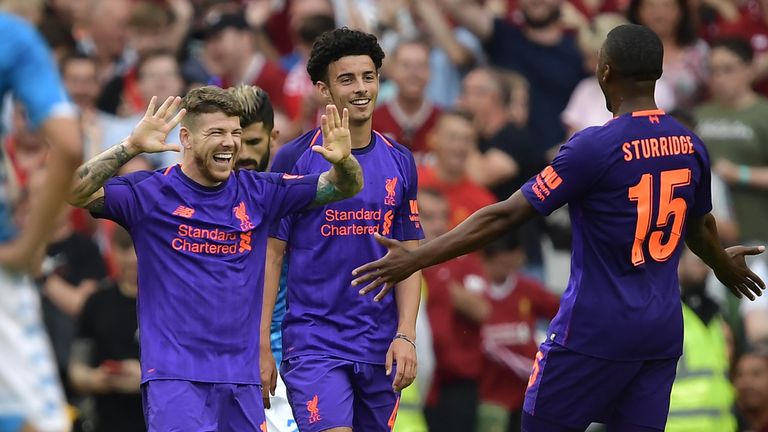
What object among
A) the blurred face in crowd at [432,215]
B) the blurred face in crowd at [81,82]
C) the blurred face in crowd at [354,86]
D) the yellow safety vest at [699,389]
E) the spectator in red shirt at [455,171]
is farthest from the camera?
the blurred face in crowd at [81,82]

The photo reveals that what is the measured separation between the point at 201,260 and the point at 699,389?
4.80 m

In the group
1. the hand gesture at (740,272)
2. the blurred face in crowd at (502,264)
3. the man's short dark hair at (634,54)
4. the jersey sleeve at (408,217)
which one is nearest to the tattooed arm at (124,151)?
the jersey sleeve at (408,217)

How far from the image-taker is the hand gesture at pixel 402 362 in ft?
26.7

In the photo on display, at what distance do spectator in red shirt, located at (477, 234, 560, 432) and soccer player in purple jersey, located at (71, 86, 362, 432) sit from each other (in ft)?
16.4

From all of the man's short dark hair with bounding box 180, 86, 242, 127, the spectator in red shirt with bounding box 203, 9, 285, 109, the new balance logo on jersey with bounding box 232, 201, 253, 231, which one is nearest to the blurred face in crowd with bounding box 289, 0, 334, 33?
the spectator in red shirt with bounding box 203, 9, 285, 109

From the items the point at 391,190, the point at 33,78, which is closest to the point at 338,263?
the point at 391,190

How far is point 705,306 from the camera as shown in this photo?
38.2ft

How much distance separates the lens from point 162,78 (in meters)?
13.9

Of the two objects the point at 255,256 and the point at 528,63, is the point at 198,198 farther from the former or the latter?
the point at 528,63

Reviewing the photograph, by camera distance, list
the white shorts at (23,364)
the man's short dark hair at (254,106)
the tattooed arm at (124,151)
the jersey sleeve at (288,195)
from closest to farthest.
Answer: the white shorts at (23,364), the tattooed arm at (124,151), the jersey sleeve at (288,195), the man's short dark hair at (254,106)

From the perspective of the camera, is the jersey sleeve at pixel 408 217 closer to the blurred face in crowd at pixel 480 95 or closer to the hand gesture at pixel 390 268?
the hand gesture at pixel 390 268

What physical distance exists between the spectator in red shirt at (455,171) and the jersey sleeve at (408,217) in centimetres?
443

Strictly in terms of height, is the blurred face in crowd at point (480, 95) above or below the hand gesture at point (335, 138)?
above

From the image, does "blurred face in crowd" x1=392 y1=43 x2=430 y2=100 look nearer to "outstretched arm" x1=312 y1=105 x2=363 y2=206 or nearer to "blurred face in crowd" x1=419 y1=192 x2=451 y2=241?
"blurred face in crowd" x1=419 y1=192 x2=451 y2=241
